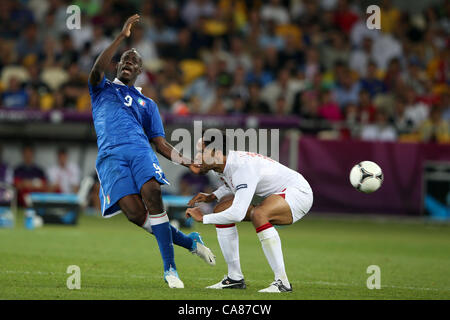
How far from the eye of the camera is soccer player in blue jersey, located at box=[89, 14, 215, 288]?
8.66 meters

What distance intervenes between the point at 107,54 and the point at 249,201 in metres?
2.13

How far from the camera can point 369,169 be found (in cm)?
978

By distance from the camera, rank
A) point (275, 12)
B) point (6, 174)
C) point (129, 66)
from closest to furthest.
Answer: point (129, 66) → point (6, 174) → point (275, 12)

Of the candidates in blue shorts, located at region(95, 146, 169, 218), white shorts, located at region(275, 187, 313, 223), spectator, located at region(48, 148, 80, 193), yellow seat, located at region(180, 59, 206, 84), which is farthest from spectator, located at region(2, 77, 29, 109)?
white shorts, located at region(275, 187, 313, 223)

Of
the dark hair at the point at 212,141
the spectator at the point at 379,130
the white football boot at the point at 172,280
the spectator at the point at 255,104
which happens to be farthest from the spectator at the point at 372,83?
the white football boot at the point at 172,280

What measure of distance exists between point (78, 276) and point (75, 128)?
11.7m

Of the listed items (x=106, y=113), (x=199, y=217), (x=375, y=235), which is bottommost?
(x=375, y=235)

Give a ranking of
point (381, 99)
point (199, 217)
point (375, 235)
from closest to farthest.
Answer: point (199, 217)
point (375, 235)
point (381, 99)

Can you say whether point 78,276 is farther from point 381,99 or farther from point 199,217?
point 381,99

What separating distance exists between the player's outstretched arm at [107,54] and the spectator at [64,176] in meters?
11.0

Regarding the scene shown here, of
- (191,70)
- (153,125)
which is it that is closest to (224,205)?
(153,125)

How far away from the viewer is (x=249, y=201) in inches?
333
